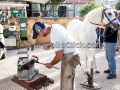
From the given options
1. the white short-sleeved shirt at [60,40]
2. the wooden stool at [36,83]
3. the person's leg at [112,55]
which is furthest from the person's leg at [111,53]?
the wooden stool at [36,83]

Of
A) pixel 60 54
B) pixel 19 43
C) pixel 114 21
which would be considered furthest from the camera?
pixel 19 43

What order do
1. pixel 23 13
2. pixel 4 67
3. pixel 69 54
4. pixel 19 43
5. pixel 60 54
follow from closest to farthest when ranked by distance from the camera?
1. pixel 60 54
2. pixel 69 54
3. pixel 4 67
4. pixel 19 43
5. pixel 23 13

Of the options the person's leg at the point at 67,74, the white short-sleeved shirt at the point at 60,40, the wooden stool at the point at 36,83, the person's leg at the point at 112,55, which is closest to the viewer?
the wooden stool at the point at 36,83

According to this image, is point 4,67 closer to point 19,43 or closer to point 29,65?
point 19,43

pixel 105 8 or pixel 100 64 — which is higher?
pixel 105 8

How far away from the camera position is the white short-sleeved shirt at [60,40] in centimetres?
304

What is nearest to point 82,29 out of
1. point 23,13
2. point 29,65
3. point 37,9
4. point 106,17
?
point 106,17

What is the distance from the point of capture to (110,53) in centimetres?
526

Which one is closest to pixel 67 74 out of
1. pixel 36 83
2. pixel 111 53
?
pixel 36 83

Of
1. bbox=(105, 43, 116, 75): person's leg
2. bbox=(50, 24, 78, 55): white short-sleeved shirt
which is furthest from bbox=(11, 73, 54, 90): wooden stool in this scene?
bbox=(105, 43, 116, 75): person's leg

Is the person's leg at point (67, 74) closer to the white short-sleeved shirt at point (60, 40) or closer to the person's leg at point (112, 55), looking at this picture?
the white short-sleeved shirt at point (60, 40)

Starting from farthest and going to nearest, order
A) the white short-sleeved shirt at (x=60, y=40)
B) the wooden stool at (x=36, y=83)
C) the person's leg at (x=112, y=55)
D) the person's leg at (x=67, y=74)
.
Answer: the person's leg at (x=112, y=55), the person's leg at (x=67, y=74), the white short-sleeved shirt at (x=60, y=40), the wooden stool at (x=36, y=83)

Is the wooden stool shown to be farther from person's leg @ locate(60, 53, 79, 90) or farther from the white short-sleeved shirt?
the white short-sleeved shirt

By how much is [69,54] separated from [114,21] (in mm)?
2516
